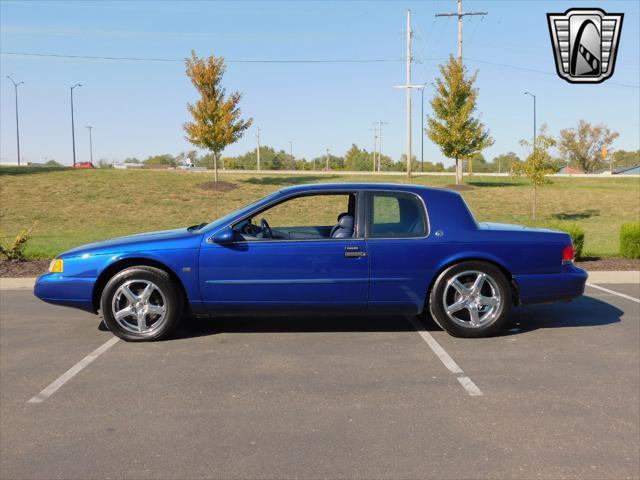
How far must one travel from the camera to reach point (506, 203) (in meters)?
29.2

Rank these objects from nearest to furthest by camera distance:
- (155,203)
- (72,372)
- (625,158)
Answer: (72,372), (155,203), (625,158)

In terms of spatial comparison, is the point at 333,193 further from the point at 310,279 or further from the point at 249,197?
the point at 249,197

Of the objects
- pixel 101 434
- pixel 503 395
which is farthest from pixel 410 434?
pixel 101 434

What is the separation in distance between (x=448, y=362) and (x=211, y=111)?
29.0 m

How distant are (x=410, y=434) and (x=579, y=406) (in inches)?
50.5

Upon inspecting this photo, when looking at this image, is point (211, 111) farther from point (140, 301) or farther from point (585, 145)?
point (585, 145)

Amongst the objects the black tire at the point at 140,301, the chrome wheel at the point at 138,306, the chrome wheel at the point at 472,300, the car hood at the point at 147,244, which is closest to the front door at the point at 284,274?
the car hood at the point at 147,244

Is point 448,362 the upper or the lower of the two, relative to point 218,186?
lower

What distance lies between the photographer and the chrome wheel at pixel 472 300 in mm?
6008

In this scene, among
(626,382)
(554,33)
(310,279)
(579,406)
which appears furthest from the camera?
(554,33)

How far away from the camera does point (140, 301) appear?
592 cm

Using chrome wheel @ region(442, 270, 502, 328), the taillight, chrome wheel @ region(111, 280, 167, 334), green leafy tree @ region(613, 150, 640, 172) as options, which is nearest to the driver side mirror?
chrome wheel @ region(111, 280, 167, 334)

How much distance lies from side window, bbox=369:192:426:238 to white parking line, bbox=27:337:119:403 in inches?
106

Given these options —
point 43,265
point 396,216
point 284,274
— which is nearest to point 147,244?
point 284,274
